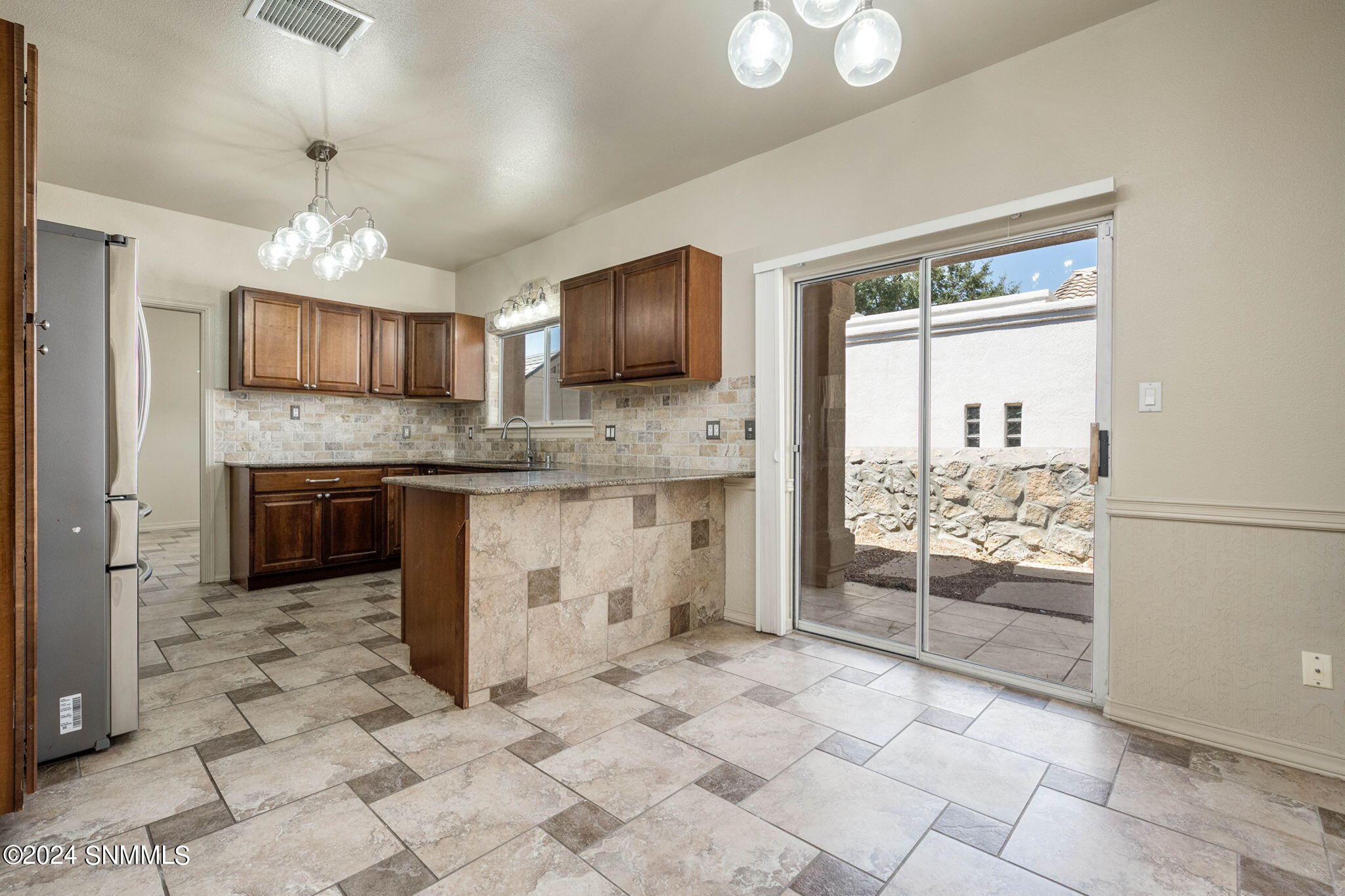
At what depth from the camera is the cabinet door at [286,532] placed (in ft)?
14.1

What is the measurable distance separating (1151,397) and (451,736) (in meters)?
2.76

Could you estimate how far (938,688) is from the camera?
2.65 m

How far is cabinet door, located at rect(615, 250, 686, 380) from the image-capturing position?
3496mm

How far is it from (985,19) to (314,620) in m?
4.30

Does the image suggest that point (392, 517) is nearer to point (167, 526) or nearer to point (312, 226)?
point (312, 226)

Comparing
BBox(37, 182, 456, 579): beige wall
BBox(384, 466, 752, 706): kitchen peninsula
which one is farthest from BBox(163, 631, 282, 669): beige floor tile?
BBox(37, 182, 456, 579): beige wall

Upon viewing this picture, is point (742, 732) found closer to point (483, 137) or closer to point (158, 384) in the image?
point (483, 137)

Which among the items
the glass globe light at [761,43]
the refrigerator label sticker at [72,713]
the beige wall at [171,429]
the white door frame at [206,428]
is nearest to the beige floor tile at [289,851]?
the refrigerator label sticker at [72,713]

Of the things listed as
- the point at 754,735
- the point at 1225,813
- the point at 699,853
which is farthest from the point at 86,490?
the point at 1225,813

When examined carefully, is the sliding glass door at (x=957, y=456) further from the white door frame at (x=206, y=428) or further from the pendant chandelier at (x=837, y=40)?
the white door frame at (x=206, y=428)

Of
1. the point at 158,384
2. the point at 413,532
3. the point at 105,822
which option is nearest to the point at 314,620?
the point at 413,532

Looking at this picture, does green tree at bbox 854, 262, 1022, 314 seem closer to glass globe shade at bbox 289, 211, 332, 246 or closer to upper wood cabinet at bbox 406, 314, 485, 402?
glass globe shade at bbox 289, 211, 332, 246

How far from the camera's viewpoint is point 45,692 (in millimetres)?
1981

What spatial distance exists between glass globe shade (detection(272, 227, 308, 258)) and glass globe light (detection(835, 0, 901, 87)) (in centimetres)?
272
